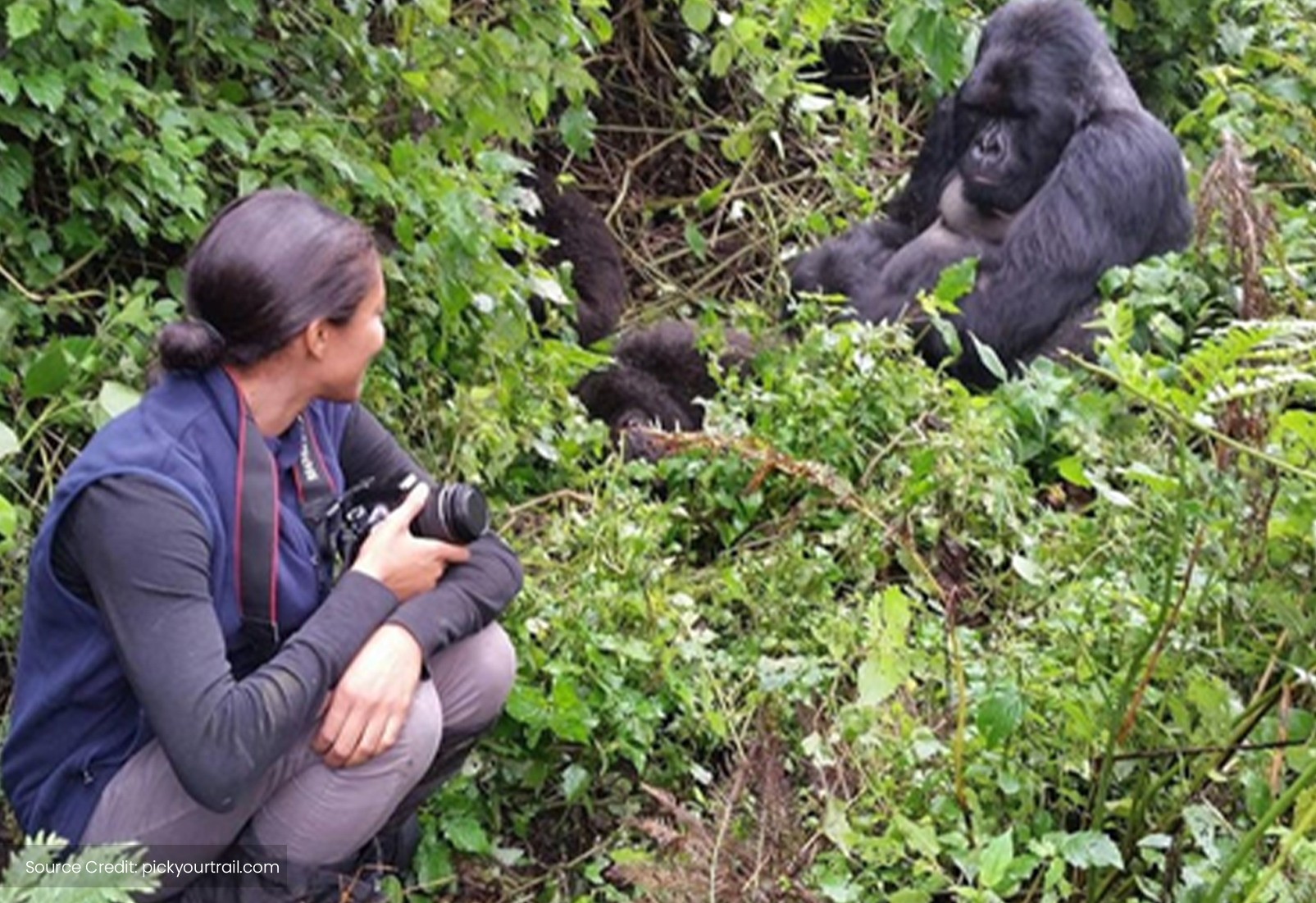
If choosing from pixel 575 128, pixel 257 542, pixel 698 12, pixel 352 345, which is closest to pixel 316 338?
pixel 352 345

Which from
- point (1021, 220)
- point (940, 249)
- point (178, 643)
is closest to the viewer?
point (178, 643)

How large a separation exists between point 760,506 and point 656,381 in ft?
2.70

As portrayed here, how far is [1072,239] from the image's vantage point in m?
4.66

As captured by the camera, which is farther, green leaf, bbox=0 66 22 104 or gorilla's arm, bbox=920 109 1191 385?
gorilla's arm, bbox=920 109 1191 385

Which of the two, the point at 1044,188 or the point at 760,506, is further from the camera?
the point at 1044,188

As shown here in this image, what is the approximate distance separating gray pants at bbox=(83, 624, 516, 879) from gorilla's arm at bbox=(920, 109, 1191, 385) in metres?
2.37

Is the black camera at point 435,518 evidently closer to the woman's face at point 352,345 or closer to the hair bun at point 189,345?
the woman's face at point 352,345

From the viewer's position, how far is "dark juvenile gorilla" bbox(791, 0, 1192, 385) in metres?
4.68

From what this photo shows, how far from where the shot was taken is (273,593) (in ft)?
8.04

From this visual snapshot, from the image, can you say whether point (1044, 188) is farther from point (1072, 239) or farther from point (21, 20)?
point (21, 20)

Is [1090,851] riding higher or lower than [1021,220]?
higher

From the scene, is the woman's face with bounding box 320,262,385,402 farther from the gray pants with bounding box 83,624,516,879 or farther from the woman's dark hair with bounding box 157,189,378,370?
the gray pants with bounding box 83,624,516,879

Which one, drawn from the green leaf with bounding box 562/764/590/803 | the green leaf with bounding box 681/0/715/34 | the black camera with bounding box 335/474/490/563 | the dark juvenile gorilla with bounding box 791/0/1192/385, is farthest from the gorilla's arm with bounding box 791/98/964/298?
the black camera with bounding box 335/474/490/563

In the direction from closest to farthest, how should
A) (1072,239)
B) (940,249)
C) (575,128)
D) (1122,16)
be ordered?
(575,128) → (1072,239) → (940,249) → (1122,16)
